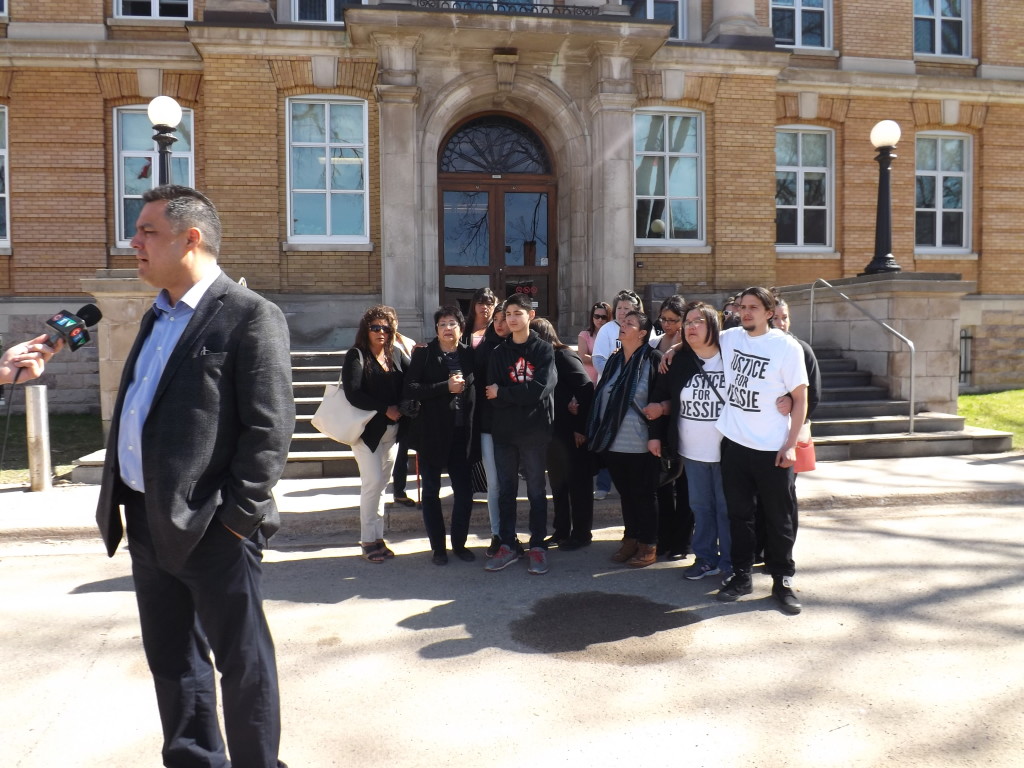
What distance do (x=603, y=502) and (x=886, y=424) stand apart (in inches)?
188

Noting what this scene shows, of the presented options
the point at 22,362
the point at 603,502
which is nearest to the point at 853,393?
the point at 603,502

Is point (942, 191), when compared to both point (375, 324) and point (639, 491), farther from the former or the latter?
point (375, 324)

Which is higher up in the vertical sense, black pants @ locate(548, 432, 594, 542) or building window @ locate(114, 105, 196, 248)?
building window @ locate(114, 105, 196, 248)

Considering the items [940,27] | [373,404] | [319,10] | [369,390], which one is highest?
[940,27]

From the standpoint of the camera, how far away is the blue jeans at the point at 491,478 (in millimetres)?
6141

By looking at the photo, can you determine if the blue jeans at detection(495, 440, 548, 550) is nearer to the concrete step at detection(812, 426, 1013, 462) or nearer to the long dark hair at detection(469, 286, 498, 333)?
the long dark hair at detection(469, 286, 498, 333)

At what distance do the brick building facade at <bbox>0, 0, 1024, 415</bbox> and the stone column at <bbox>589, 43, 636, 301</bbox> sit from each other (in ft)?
0.13

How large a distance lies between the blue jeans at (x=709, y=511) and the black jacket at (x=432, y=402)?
1795 mm

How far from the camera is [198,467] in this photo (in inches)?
104

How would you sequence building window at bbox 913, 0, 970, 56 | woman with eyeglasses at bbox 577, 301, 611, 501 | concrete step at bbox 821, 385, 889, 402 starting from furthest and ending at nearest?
building window at bbox 913, 0, 970, 56 < concrete step at bbox 821, 385, 889, 402 < woman with eyeglasses at bbox 577, 301, 611, 501

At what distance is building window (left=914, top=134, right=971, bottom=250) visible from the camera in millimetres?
17328

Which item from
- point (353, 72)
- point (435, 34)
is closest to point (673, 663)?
point (435, 34)

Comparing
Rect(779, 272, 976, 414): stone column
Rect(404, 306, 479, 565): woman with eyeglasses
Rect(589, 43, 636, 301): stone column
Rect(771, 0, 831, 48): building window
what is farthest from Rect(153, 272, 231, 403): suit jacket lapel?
Rect(771, 0, 831, 48): building window

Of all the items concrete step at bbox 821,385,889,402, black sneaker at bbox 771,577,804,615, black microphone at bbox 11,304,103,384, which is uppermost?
black microphone at bbox 11,304,103,384
